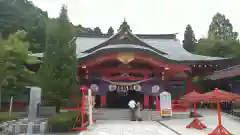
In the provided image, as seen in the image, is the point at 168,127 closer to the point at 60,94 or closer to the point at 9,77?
the point at 60,94

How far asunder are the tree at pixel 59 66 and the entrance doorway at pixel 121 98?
34.1 ft

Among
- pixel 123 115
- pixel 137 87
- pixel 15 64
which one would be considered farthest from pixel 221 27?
pixel 15 64

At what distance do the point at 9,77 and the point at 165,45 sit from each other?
61.8ft

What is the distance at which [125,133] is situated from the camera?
12.8 metres

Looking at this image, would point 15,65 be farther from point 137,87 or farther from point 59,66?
point 137,87

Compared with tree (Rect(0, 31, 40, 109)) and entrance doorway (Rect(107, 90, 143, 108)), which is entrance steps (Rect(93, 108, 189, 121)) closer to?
entrance doorway (Rect(107, 90, 143, 108))

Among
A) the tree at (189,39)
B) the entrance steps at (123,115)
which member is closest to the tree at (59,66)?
the entrance steps at (123,115)

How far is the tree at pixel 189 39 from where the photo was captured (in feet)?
168

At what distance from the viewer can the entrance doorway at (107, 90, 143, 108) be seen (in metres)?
25.5

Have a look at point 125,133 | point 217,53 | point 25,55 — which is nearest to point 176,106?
point 125,133

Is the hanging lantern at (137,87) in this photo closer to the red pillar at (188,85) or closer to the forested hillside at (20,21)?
the red pillar at (188,85)

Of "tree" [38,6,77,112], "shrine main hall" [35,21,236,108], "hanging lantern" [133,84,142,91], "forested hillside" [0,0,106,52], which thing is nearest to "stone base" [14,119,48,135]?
"tree" [38,6,77,112]

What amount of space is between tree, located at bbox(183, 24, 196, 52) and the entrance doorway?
27.6m

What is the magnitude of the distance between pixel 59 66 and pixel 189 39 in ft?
134
